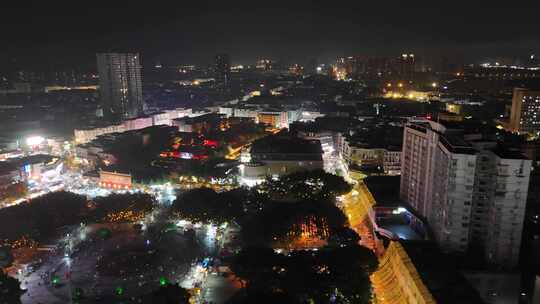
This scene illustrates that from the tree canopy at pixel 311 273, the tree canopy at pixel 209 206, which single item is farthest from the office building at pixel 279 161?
the tree canopy at pixel 311 273

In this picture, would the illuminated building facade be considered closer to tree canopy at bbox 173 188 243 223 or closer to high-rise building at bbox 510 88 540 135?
tree canopy at bbox 173 188 243 223

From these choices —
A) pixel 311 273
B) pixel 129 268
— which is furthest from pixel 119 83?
pixel 311 273

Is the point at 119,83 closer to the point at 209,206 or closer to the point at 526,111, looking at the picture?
the point at 209,206

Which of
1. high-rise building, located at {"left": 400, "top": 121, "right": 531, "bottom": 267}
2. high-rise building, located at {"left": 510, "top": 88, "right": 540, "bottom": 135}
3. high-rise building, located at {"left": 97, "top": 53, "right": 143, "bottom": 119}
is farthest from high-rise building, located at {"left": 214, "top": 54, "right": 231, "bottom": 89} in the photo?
high-rise building, located at {"left": 400, "top": 121, "right": 531, "bottom": 267}

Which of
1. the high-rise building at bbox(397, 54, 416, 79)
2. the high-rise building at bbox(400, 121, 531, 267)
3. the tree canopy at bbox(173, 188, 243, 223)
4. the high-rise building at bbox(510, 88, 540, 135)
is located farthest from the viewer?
the high-rise building at bbox(397, 54, 416, 79)

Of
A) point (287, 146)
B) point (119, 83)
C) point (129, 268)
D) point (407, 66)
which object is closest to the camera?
point (129, 268)

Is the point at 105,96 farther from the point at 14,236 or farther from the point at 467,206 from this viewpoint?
the point at 467,206

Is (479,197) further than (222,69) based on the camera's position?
No

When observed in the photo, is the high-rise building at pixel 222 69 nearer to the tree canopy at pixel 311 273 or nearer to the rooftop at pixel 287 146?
the rooftop at pixel 287 146
